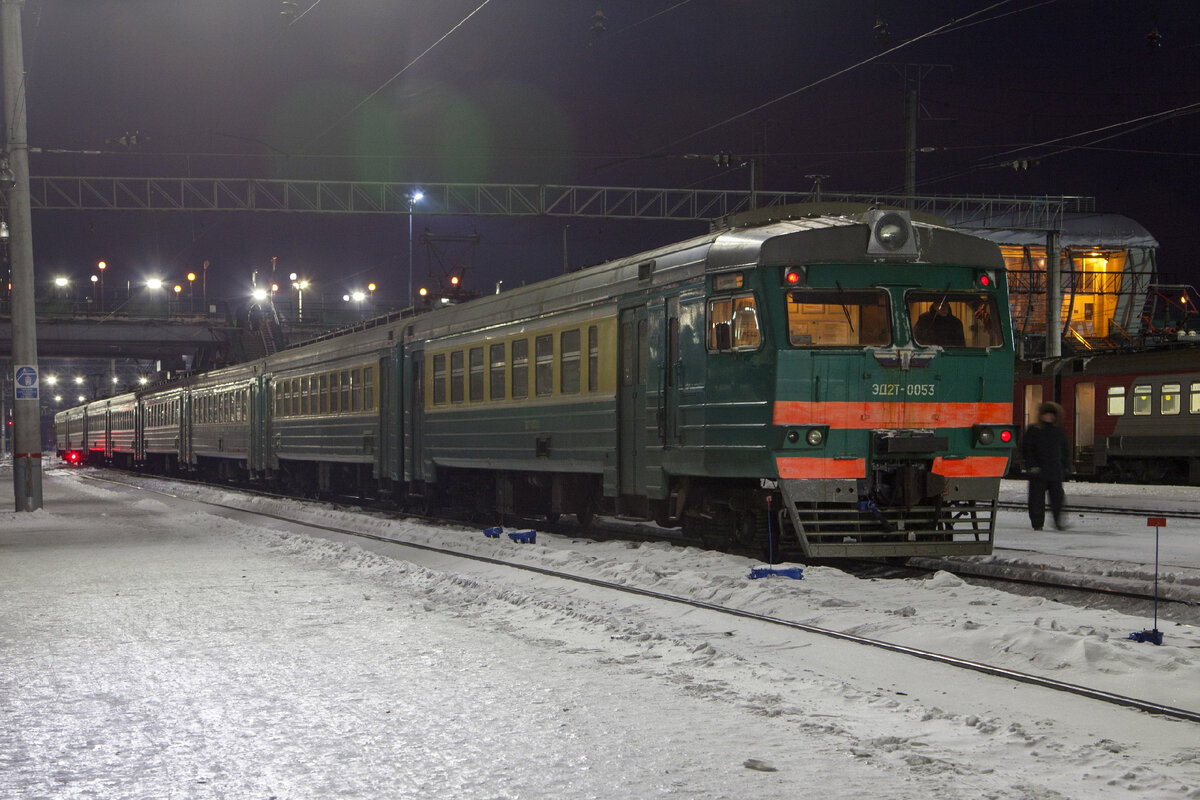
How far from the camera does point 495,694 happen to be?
23.0 feet

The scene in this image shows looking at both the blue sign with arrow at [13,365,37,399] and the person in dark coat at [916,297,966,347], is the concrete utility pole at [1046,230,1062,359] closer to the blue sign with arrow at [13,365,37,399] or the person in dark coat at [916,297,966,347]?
the person in dark coat at [916,297,966,347]

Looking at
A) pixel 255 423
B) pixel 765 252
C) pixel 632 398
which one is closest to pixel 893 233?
pixel 765 252

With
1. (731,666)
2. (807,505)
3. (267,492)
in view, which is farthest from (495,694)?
→ (267,492)

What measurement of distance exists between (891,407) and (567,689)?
5988 millimetres

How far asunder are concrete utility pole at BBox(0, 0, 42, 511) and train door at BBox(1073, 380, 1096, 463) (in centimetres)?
2422

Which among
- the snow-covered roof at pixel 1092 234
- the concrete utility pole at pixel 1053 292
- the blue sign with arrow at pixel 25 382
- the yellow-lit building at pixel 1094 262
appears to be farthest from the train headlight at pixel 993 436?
the snow-covered roof at pixel 1092 234

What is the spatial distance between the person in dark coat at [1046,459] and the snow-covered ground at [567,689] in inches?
128

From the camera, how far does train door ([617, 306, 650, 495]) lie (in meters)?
14.0

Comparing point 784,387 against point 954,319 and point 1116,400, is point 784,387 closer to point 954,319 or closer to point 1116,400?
point 954,319

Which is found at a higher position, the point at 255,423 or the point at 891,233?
the point at 891,233

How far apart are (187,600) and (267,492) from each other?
21.7 metres

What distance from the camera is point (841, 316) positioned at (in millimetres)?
12203

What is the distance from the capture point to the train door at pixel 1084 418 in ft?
107

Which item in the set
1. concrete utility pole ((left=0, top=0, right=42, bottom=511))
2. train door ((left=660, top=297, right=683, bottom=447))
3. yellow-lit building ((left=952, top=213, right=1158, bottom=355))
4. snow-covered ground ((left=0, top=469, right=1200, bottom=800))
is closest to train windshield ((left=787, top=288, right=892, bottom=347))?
train door ((left=660, top=297, right=683, bottom=447))
